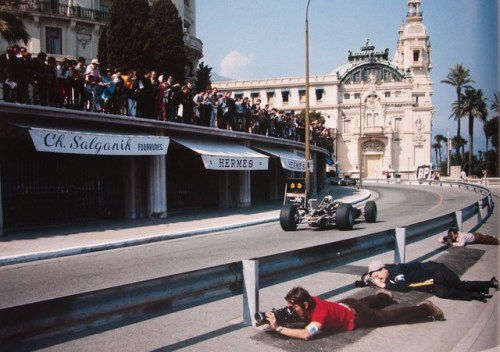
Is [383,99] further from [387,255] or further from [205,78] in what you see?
[387,255]

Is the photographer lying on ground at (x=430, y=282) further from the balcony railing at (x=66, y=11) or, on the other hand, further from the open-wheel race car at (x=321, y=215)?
the balcony railing at (x=66, y=11)

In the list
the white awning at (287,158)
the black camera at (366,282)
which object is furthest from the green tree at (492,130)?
the white awning at (287,158)

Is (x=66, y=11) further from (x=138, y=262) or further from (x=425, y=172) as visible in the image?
(x=425, y=172)

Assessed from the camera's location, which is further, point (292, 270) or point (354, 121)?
point (354, 121)

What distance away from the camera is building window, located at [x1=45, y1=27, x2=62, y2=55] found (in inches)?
1539

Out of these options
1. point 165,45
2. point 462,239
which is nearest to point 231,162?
point 462,239

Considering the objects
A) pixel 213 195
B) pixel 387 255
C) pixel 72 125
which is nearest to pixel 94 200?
pixel 72 125

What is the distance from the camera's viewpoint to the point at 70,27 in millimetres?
39625

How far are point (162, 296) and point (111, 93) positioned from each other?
12.7 meters

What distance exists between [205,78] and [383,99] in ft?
237

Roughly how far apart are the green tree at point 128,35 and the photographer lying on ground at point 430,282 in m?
27.9

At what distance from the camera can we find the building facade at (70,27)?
125ft

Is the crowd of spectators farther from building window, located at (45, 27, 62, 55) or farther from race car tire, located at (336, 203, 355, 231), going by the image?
building window, located at (45, 27, 62, 55)

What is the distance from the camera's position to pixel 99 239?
12.5 metres
